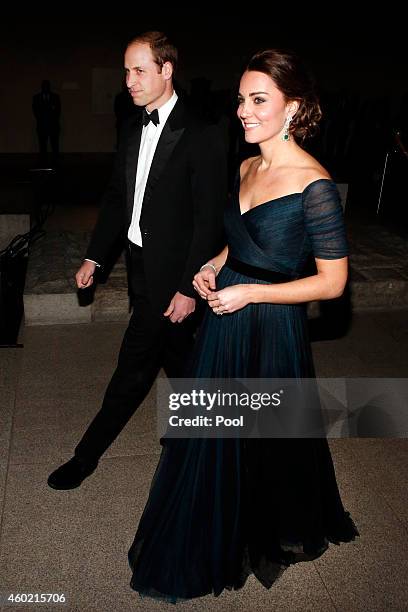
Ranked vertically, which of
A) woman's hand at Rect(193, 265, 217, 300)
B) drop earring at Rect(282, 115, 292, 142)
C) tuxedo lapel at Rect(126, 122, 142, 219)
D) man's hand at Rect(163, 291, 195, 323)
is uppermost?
drop earring at Rect(282, 115, 292, 142)

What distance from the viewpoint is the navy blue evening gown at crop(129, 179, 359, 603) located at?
2.03 m

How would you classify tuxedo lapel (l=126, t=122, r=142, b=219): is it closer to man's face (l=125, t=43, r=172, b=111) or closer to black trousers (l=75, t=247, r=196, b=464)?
man's face (l=125, t=43, r=172, b=111)

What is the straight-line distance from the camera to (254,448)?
209 cm

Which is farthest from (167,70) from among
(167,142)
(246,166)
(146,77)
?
(246,166)

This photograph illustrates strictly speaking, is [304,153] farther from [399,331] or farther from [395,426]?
[399,331]

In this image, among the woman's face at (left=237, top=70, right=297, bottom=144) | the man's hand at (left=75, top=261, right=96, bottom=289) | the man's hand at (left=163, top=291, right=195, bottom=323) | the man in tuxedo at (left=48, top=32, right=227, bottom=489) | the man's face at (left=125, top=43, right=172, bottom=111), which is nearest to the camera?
the woman's face at (left=237, top=70, right=297, bottom=144)

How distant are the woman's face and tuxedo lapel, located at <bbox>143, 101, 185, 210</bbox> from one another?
20.9 inches

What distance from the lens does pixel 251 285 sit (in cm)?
181

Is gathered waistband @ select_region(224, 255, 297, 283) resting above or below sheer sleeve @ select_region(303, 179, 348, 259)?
below

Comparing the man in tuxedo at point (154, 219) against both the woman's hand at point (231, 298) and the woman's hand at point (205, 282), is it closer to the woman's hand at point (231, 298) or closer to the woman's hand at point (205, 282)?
the woman's hand at point (205, 282)

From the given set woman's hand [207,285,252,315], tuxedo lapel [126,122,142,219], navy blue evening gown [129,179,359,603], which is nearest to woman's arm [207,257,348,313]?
woman's hand [207,285,252,315]

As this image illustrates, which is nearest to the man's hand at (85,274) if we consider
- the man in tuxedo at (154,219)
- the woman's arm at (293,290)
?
the man in tuxedo at (154,219)

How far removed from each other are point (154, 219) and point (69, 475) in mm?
1180

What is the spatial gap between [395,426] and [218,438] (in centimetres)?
147
